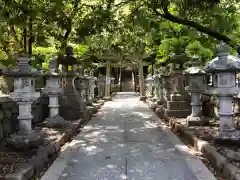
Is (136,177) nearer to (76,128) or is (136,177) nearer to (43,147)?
(43,147)

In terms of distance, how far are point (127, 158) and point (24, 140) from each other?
6.71ft

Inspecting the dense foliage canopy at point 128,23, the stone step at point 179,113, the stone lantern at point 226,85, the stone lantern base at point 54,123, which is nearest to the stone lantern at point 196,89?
the dense foliage canopy at point 128,23

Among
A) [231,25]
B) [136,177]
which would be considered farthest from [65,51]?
[136,177]

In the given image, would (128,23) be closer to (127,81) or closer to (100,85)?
(100,85)

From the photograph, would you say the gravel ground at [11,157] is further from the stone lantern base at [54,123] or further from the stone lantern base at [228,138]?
the stone lantern base at [228,138]

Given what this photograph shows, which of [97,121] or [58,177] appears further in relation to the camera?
[97,121]

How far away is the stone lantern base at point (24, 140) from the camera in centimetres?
632

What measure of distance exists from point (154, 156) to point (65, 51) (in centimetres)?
658

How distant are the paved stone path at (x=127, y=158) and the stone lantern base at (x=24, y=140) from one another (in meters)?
0.58

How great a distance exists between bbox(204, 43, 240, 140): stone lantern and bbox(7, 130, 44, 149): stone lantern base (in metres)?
3.66

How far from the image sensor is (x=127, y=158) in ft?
20.8

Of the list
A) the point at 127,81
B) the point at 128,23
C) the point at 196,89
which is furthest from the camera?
the point at 127,81

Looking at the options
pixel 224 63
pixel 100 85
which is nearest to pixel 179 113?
pixel 224 63

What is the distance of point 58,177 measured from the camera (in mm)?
5238
